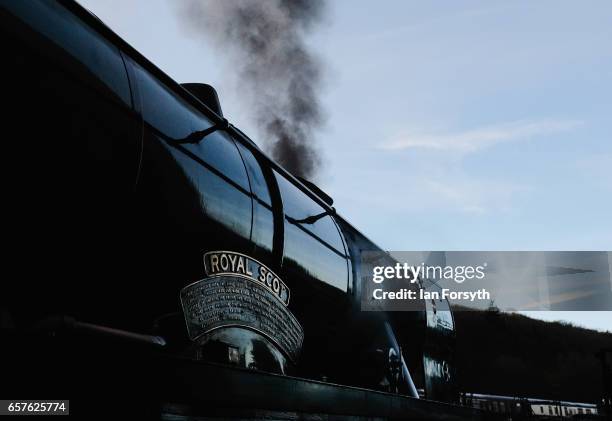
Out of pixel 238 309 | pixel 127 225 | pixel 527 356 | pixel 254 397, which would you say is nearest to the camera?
pixel 127 225

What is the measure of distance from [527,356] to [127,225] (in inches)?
2686

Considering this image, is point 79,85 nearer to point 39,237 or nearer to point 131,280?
point 39,237

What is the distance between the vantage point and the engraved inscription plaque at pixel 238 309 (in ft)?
10.2

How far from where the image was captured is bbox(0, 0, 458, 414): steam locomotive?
85.3 inches

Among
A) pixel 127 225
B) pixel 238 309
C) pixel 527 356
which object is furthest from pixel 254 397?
pixel 527 356

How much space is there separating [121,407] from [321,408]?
170 centimetres

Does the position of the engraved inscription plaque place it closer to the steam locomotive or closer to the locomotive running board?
the steam locomotive

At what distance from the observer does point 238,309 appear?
3436mm

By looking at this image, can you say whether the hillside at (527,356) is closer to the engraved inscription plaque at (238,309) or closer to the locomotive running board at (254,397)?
the locomotive running board at (254,397)

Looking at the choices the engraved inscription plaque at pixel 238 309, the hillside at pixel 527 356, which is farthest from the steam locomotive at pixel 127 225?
the hillside at pixel 527 356

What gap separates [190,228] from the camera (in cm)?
314

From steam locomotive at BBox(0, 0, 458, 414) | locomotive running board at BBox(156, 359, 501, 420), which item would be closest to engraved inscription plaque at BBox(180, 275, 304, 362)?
steam locomotive at BBox(0, 0, 458, 414)

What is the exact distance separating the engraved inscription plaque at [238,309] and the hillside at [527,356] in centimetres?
5258

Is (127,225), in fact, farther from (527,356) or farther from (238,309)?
(527,356)
